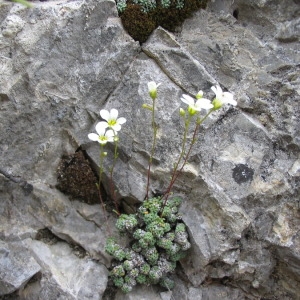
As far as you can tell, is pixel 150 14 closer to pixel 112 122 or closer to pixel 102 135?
pixel 112 122

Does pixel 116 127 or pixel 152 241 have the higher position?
pixel 116 127

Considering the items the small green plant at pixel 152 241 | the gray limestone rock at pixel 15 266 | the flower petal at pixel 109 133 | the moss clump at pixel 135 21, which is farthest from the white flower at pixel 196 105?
the gray limestone rock at pixel 15 266

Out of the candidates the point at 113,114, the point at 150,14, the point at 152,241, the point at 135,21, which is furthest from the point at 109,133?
the point at 150,14

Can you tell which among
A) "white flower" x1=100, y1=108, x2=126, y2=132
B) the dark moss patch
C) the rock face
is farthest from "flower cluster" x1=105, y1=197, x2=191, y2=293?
"white flower" x1=100, y1=108, x2=126, y2=132

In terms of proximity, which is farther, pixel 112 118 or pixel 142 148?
pixel 142 148

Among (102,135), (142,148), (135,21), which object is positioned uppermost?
(135,21)

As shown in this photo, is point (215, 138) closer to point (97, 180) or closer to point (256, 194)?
point (256, 194)

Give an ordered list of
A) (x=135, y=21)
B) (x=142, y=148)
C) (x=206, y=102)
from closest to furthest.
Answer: (x=206, y=102)
(x=142, y=148)
(x=135, y=21)
